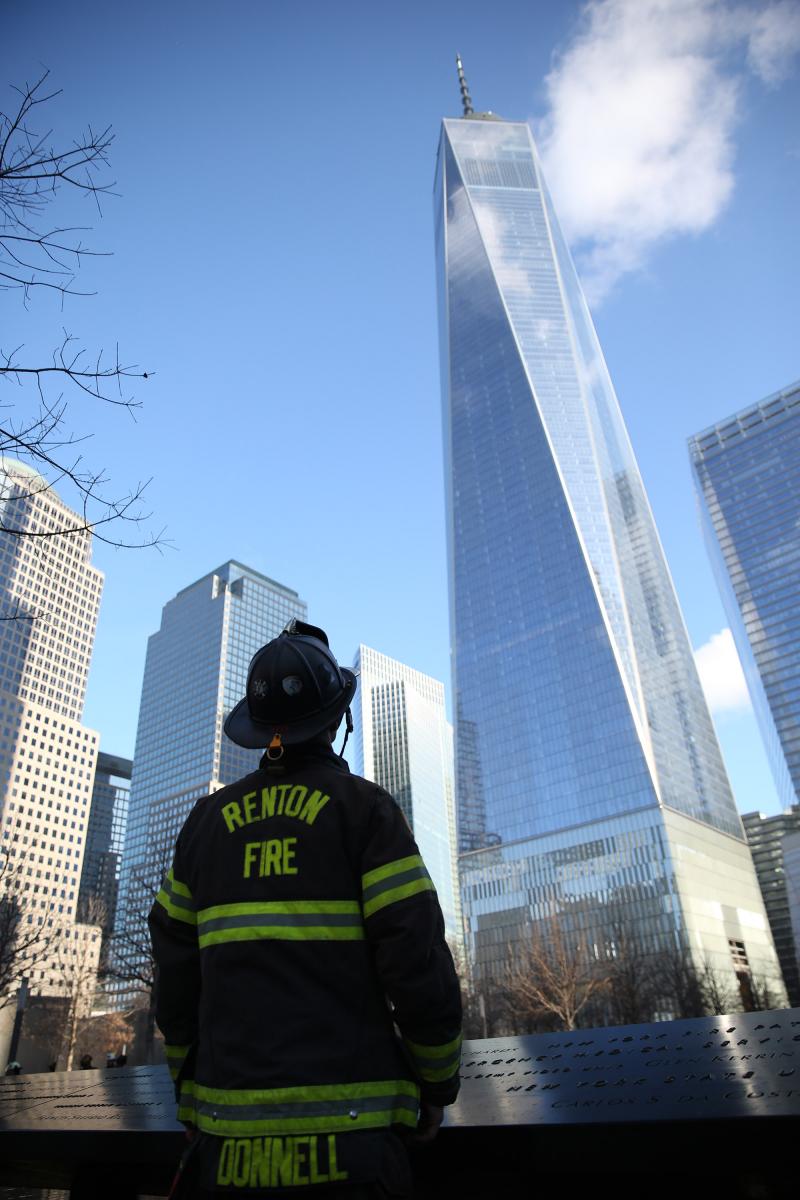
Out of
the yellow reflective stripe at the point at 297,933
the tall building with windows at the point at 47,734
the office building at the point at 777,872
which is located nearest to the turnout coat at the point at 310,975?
the yellow reflective stripe at the point at 297,933

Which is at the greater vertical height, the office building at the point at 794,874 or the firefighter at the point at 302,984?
the office building at the point at 794,874

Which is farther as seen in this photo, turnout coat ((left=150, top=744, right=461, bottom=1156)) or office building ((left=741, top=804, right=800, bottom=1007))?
office building ((left=741, top=804, right=800, bottom=1007))

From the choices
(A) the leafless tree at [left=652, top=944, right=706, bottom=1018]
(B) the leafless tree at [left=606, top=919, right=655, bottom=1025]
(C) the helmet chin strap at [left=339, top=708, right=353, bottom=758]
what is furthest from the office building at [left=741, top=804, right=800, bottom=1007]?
(C) the helmet chin strap at [left=339, top=708, right=353, bottom=758]

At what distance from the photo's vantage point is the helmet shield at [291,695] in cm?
246

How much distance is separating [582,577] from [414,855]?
109 m

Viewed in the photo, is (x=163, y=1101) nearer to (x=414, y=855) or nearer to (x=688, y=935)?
(x=414, y=855)

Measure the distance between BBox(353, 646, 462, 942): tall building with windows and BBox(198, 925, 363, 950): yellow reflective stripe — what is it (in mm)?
146375

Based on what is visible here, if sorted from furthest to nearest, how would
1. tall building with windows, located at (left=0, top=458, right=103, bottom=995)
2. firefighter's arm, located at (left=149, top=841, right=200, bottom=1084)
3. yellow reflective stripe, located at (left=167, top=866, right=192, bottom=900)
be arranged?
tall building with windows, located at (left=0, top=458, right=103, bottom=995) < yellow reflective stripe, located at (left=167, top=866, right=192, bottom=900) < firefighter's arm, located at (left=149, top=841, right=200, bottom=1084)

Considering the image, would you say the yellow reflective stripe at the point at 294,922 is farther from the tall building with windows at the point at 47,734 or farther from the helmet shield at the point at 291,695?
the tall building with windows at the point at 47,734

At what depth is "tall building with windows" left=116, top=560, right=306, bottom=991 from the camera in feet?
481

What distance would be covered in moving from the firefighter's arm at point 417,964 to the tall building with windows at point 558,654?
9378 centimetres

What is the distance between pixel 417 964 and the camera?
1.99 meters

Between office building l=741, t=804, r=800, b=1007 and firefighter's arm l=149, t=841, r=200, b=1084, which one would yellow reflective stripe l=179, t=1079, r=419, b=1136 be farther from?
office building l=741, t=804, r=800, b=1007

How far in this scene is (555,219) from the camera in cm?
15900
